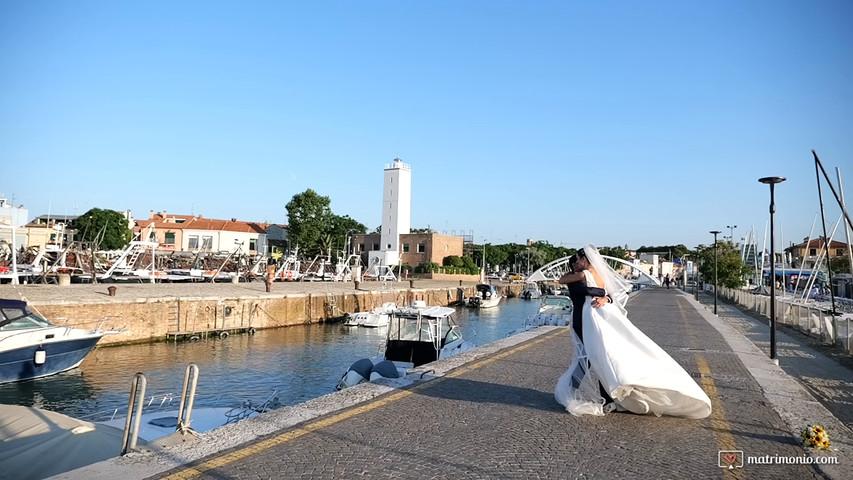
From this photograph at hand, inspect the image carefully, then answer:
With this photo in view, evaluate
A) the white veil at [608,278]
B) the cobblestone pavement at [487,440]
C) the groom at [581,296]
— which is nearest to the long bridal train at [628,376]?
the groom at [581,296]

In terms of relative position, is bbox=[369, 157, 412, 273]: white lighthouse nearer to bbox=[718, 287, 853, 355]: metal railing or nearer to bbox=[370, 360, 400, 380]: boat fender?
bbox=[718, 287, 853, 355]: metal railing

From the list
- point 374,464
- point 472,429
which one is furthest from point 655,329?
point 374,464

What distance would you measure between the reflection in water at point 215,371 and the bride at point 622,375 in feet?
42.2

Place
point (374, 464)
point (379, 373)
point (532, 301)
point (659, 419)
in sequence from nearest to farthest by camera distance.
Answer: point (374, 464)
point (659, 419)
point (379, 373)
point (532, 301)

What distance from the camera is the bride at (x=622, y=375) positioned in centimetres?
796

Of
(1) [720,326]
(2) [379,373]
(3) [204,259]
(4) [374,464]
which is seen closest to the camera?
(4) [374,464]

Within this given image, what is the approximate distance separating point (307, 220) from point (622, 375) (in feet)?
293

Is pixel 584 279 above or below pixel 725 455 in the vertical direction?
above

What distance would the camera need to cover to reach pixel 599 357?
814 centimetres

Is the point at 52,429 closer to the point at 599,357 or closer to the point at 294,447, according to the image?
the point at 294,447

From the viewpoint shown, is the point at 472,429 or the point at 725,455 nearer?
the point at 725,455

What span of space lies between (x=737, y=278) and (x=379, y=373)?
57.2m

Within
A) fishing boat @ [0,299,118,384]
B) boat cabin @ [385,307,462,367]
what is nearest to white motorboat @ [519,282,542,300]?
boat cabin @ [385,307,462,367]

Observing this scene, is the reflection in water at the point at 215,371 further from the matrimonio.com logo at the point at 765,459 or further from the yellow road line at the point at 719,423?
the matrimonio.com logo at the point at 765,459
